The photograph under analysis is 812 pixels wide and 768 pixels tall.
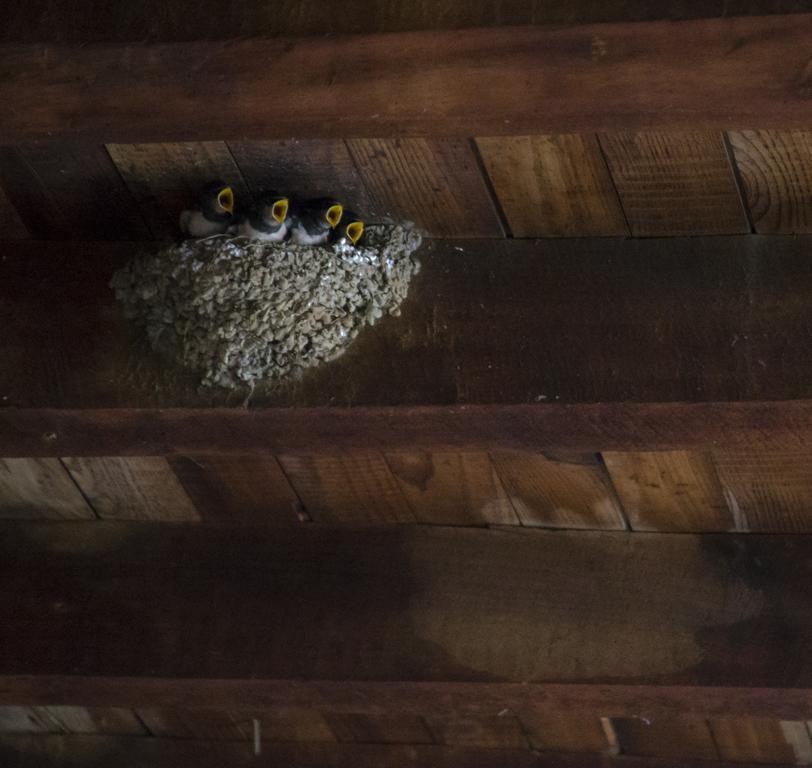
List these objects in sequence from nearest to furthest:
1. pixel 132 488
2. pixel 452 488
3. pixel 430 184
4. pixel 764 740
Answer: pixel 430 184, pixel 452 488, pixel 132 488, pixel 764 740

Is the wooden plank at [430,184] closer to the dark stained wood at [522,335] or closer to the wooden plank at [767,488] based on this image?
the dark stained wood at [522,335]

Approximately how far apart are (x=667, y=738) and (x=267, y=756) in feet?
2.95

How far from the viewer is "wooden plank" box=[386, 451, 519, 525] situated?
2.50 meters

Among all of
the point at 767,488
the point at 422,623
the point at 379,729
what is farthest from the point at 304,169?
the point at 379,729

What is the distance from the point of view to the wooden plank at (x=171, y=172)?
6.44 feet

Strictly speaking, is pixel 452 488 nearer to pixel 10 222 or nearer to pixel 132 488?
pixel 132 488

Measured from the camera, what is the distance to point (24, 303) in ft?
6.84

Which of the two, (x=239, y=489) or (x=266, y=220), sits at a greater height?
(x=266, y=220)

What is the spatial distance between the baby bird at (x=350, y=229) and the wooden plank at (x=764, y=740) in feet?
4.60

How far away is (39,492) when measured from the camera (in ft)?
8.90

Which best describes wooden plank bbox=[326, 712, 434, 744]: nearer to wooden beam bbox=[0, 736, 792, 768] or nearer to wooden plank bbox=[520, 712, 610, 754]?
wooden beam bbox=[0, 736, 792, 768]

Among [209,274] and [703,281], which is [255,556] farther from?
[703,281]

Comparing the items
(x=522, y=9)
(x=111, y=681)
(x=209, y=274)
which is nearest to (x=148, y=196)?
(x=209, y=274)

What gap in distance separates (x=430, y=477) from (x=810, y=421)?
838 millimetres
